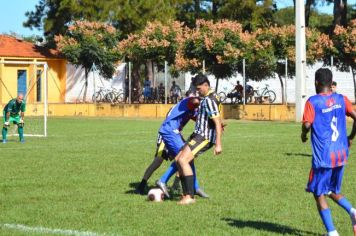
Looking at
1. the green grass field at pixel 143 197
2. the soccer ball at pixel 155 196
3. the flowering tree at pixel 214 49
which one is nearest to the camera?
the green grass field at pixel 143 197

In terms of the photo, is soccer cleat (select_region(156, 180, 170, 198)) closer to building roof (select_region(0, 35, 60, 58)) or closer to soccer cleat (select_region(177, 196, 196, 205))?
soccer cleat (select_region(177, 196, 196, 205))

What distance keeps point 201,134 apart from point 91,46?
36.7 meters

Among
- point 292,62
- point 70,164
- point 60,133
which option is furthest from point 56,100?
point 70,164

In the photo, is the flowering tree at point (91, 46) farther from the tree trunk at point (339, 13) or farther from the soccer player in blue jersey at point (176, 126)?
the soccer player in blue jersey at point (176, 126)

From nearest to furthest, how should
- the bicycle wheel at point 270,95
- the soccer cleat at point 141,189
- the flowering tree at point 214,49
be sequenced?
the soccer cleat at point 141,189 → the flowering tree at point 214,49 → the bicycle wheel at point 270,95

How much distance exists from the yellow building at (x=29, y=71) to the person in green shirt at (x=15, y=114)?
19.0 meters

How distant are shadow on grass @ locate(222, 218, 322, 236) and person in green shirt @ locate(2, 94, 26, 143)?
14.5 metres

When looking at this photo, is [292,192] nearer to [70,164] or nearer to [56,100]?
[70,164]

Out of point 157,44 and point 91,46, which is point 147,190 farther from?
point 91,46

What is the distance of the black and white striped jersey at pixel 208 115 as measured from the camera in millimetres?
9891

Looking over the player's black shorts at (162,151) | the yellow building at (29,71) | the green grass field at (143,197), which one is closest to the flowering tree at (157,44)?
the yellow building at (29,71)

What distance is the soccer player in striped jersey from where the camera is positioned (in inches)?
391

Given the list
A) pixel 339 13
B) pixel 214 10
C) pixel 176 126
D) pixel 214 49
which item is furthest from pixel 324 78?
pixel 214 10

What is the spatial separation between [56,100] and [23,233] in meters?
40.2
